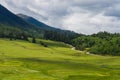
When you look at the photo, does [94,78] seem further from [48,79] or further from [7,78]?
[7,78]

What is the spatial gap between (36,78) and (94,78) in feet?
73.8

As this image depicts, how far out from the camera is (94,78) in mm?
110750

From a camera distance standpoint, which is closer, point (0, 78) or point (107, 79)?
point (0, 78)

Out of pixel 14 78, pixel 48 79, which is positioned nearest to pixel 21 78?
pixel 14 78

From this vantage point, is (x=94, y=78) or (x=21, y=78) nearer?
(x=21, y=78)

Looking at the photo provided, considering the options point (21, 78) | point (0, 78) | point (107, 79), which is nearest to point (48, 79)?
point (21, 78)

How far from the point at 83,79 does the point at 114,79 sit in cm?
1141

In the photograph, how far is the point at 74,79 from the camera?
352 feet

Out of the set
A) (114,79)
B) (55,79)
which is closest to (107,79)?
(114,79)

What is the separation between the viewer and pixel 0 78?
326ft

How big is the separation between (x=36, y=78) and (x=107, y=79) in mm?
26397

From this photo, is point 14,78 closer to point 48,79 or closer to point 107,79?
point 48,79

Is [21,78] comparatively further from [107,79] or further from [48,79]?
[107,79]

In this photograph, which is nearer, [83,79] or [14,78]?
[14,78]
